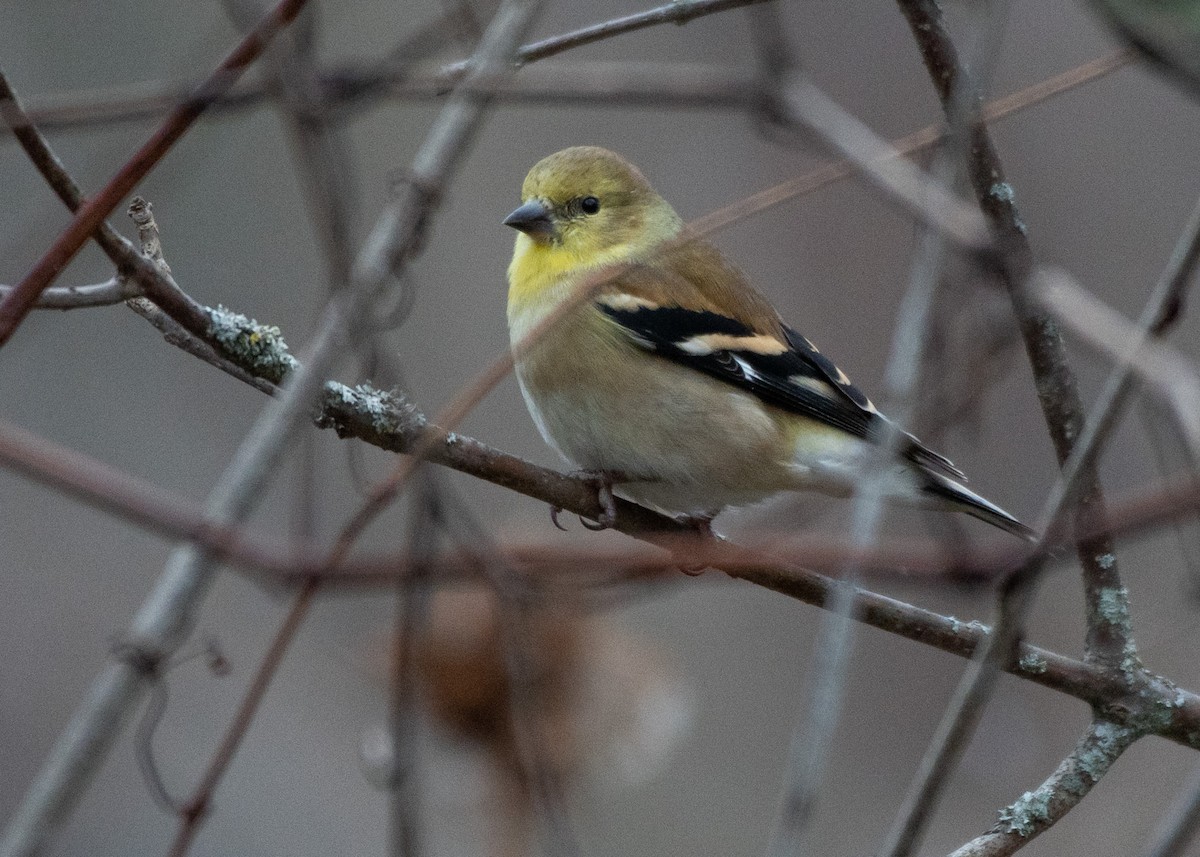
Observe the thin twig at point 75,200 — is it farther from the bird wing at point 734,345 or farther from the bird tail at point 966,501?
the bird tail at point 966,501

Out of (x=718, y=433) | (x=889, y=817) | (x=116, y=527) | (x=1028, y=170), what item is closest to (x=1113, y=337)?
(x=718, y=433)

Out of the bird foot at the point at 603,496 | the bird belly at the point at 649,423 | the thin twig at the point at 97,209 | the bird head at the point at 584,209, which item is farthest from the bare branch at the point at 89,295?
the bird head at the point at 584,209

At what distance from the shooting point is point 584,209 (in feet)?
12.7

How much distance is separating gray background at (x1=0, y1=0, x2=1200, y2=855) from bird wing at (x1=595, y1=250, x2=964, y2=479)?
1325mm

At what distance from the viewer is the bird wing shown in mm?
3508

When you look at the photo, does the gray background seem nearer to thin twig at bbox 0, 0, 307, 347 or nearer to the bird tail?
the bird tail

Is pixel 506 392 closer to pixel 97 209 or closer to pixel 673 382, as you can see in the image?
pixel 673 382

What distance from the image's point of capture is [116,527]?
6230 mm

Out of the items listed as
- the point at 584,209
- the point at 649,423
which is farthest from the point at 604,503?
the point at 584,209

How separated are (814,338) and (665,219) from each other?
2361 mm

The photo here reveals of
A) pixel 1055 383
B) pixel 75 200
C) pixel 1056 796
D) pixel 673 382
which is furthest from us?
pixel 673 382

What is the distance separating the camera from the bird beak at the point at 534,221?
3.76 meters

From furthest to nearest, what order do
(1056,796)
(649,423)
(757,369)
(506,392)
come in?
(506,392) → (757,369) → (649,423) → (1056,796)

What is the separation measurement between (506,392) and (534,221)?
2824 millimetres
